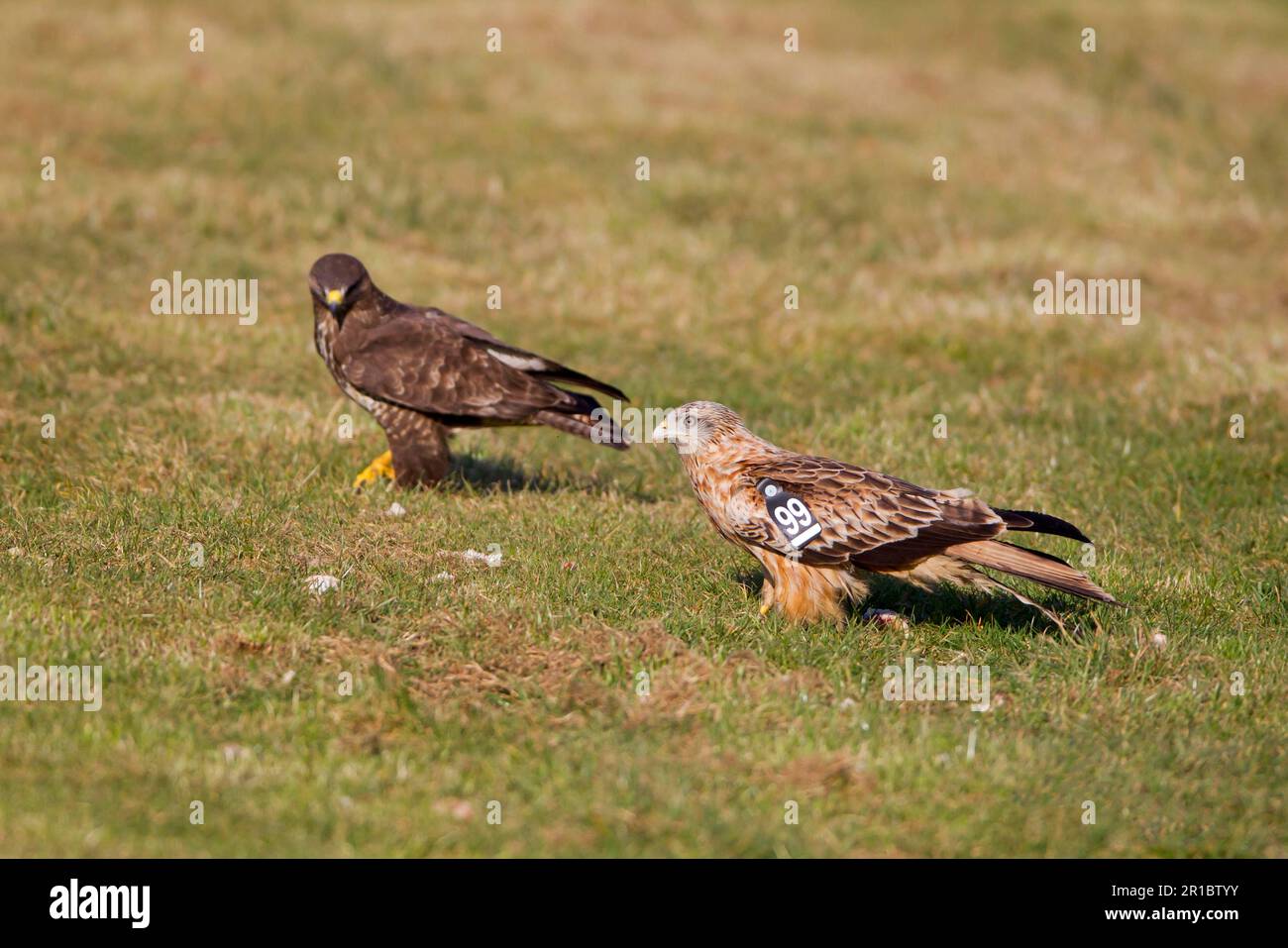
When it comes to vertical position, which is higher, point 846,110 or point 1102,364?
point 846,110

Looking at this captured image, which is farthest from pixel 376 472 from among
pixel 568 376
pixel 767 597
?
pixel 767 597

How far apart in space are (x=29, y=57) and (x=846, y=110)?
1160 cm

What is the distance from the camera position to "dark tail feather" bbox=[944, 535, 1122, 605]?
7.24 meters

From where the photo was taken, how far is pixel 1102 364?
13.7m

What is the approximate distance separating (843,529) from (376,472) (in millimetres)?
3719

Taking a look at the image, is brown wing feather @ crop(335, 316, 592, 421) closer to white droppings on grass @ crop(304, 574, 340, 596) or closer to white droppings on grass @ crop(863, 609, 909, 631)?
white droppings on grass @ crop(304, 574, 340, 596)

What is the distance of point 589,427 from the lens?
9.73 m

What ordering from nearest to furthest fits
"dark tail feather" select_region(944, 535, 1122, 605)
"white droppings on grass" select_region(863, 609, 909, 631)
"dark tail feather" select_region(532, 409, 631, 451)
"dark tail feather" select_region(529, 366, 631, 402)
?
1. "dark tail feather" select_region(944, 535, 1122, 605)
2. "white droppings on grass" select_region(863, 609, 909, 631)
3. "dark tail feather" select_region(532, 409, 631, 451)
4. "dark tail feather" select_region(529, 366, 631, 402)

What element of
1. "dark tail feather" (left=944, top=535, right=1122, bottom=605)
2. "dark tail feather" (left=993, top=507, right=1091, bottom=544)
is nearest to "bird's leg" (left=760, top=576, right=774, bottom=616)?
"dark tail feather" (left=944, top=535, right=1122, bottom=605)

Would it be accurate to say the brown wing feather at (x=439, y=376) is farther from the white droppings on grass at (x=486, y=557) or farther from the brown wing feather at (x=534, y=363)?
the white droppings on grass at (x=486, y=557)

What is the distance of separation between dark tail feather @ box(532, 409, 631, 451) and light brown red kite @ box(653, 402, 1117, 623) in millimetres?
1701

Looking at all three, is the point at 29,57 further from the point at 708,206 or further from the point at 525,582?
the point at 525,582

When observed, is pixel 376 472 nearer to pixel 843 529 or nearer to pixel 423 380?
pixel 423 380
